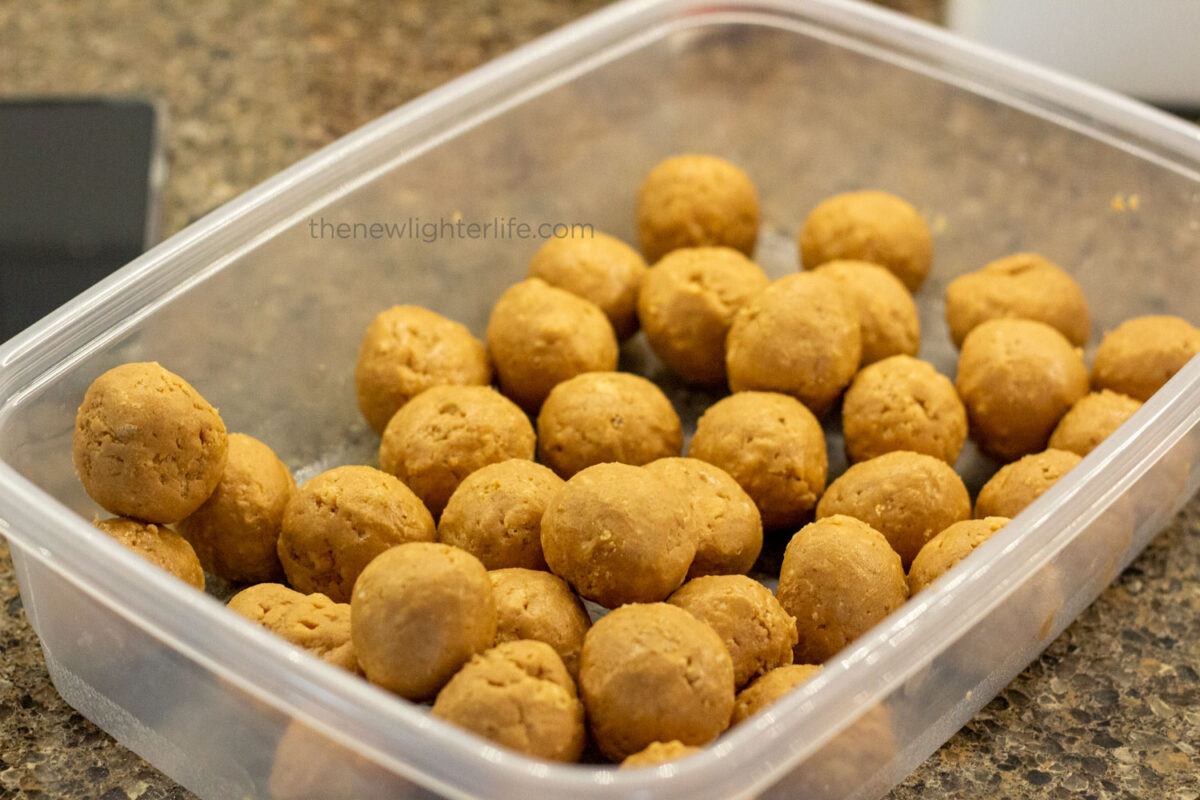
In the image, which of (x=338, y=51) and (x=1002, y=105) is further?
(x=338, y=51)

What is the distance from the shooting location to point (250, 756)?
97 cm

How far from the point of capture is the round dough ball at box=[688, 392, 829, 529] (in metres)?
1.22

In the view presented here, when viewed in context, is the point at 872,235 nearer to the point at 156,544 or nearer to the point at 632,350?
the point at 632,350

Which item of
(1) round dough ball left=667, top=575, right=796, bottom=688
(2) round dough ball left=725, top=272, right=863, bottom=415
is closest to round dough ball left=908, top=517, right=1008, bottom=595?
(1) round dough ball left=667, top=575, right=796, bottom=688

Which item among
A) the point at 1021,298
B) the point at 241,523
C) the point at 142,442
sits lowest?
the point at 241,523

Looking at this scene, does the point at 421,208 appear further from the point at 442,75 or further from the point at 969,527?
the point at 969,527

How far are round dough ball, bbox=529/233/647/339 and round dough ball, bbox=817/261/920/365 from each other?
227mm

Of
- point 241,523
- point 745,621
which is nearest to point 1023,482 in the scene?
point 745,621

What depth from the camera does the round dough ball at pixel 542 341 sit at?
4.38 ft

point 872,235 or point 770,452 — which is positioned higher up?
point 872,235

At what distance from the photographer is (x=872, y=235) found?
1.50 metres

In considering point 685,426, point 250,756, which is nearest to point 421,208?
point 685,426

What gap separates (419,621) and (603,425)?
1.29ft

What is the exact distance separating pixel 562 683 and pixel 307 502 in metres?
0.34
